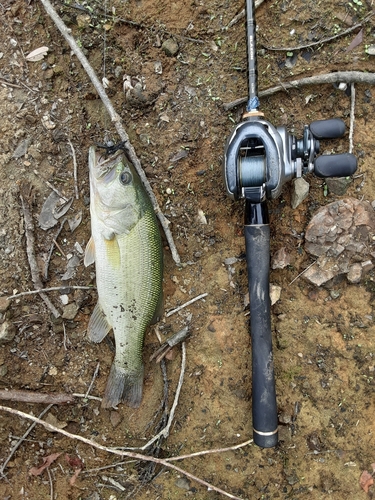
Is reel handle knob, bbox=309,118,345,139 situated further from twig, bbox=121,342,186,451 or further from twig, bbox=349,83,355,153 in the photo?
twig, bbox=121,342,186,451

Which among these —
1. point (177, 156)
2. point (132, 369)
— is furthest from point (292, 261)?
point (132, 369)

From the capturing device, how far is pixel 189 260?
393cm

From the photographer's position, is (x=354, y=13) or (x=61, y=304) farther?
(x=61, y=304)

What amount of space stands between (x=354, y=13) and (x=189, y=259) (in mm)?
2513

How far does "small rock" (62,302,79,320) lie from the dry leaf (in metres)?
2.21

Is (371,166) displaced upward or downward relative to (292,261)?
upward

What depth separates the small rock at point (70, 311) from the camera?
12.7 ft

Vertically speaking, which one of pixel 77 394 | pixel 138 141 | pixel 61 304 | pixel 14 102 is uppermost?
pixel 14 102

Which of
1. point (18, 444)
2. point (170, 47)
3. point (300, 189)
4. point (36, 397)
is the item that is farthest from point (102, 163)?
point (18, 444)

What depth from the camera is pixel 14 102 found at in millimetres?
3852

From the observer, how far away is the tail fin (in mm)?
3777

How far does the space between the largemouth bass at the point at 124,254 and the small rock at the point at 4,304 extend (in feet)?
2.58

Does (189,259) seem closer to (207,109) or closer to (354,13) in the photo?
(207,109)

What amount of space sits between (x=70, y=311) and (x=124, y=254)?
0.79 meters
